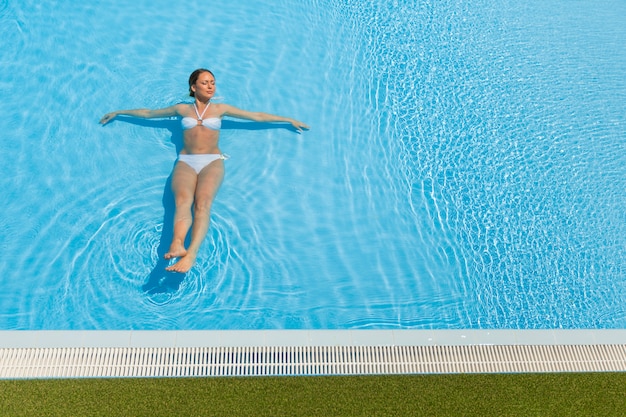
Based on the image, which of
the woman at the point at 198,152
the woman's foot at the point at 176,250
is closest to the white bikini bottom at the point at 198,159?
the woman at the point at 198,152

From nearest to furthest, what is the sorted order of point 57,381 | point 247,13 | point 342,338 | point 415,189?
1. point 57,381
2. point 342,338
3. point 415,189
4. point 247,13

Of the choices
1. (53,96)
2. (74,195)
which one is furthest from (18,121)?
(74,195)

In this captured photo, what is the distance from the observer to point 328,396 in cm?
476

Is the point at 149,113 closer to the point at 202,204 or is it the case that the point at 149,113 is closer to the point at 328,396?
the point at 202,204

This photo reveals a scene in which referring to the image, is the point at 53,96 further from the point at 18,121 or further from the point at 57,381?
the point at 57,381

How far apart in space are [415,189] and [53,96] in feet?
13.8

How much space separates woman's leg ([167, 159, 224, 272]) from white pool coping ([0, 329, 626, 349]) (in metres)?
0.66

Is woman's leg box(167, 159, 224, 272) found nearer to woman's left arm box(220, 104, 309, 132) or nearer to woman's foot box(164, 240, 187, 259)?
woman's foot box(164, 240, 187, 259)

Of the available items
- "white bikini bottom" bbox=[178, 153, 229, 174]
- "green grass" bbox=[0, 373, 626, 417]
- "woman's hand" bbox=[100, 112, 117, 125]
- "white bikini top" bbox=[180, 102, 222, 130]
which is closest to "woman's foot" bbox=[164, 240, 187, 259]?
"green grass" bbox=[0, 373, 626, 417]

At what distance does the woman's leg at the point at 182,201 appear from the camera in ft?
16.4

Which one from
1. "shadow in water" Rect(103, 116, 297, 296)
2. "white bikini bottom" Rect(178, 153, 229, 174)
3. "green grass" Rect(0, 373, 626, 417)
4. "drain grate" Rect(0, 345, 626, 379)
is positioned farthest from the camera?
"white bikini bottom" Rect(178, 153, 229, 174)

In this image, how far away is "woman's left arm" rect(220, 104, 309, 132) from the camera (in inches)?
Answer: 252

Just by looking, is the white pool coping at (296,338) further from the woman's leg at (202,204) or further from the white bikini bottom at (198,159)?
the white bikini bottom at (198,159)

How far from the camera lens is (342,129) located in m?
6.80
